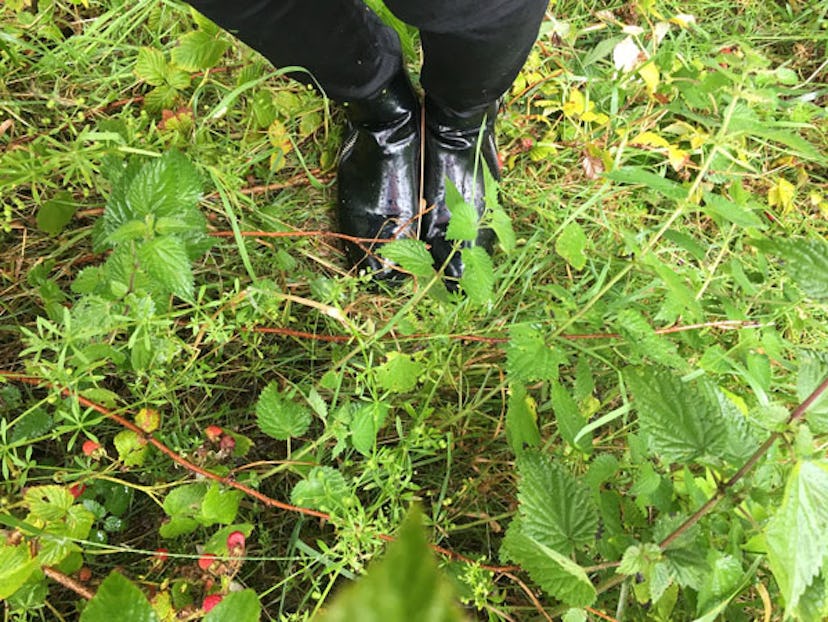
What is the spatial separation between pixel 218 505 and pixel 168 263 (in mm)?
393

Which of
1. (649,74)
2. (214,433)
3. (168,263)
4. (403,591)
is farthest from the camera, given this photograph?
(649,74)

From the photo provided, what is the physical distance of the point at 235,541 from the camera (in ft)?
3.27

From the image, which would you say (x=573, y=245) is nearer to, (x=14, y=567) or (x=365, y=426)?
Answer: (x=365, y=426)

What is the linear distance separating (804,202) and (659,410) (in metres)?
1.22

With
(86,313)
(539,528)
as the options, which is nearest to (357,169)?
(86,313)

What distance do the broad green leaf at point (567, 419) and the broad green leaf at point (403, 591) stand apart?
84 centimetres

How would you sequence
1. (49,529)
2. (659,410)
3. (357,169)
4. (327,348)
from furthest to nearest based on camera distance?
1. (357,169)
2. (327,348)
3. (49,529)
4. (659,410)

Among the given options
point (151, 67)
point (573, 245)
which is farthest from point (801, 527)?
point (151, 67)

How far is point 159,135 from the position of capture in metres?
1.33

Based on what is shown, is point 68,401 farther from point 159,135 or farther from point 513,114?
point 513,114

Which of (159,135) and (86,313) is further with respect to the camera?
(159,135)

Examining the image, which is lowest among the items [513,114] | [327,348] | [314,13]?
[327,348]

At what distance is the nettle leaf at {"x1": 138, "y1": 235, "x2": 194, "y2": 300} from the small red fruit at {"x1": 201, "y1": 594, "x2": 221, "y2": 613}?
1.52 ft

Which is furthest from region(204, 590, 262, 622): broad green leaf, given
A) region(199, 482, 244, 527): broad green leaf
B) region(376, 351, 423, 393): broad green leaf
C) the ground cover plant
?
region(376, 351, 423, 393): broad green leaf
